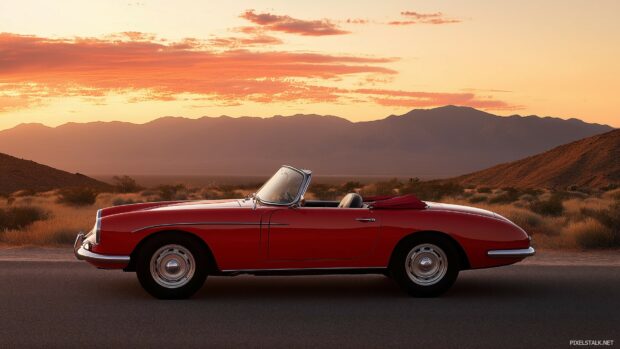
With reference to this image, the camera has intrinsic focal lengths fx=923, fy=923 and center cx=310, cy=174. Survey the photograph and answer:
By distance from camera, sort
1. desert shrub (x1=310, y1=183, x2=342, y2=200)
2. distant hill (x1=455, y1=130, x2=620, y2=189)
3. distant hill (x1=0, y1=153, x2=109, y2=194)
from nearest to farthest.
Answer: desert shrub (x1=310, y1=183, x2=342, y2=200)
distant hill (x1=0, y1=153, x2=109, y2=194)
distant hill (x1=455, y1=130, x2=620, y2=189)

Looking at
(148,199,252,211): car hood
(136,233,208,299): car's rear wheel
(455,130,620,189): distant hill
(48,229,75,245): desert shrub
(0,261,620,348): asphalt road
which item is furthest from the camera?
(455,130,620,189): distant hill

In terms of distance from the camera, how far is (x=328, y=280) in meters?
11.2

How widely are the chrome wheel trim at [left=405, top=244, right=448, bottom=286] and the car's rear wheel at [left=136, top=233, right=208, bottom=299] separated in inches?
85.0

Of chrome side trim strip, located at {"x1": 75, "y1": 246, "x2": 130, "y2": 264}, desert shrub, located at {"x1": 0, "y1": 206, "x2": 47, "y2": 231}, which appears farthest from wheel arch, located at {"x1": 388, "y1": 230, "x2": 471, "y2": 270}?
desert shrub, located at {"x1": 0, "y1": 206, "x2": 47, "y2": 231}

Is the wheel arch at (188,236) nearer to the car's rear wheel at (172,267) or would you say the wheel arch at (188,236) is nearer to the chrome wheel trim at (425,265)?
the car's rear wheel at (172,267)

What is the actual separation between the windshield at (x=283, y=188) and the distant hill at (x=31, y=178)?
66.2 m

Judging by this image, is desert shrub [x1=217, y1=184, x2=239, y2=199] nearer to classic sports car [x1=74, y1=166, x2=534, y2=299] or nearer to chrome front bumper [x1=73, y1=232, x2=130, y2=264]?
chrome front bumper [x1=73, y1=232, x2=130, y2=264]

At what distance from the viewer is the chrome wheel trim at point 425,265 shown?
9734 millimetres

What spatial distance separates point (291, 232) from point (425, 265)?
4.84ft

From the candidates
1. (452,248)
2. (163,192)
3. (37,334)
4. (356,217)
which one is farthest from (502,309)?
(163,192)

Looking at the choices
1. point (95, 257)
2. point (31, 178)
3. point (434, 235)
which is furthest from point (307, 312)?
point (31, 178)

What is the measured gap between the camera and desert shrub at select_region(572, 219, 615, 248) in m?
17.5

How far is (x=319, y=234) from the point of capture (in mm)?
9594

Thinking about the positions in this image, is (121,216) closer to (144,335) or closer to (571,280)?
(144,335)
